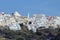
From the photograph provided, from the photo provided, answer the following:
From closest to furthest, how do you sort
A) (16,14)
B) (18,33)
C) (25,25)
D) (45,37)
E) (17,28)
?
(45,37) < (18,33) < (17,28) < (25,25) < (16,14)

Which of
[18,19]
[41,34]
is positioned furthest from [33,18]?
[41,34]

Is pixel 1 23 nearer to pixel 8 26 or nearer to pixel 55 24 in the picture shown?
pixel 8 26

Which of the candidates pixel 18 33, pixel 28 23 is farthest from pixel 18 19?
pixel 18 33

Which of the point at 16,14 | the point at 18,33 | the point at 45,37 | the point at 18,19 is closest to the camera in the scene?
the point at 45,37

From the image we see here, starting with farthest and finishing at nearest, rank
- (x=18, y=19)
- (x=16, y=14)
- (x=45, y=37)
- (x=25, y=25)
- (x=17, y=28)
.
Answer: (x=16, y=14) → (x=18, y=19) → (x=25, y=25) → (x=17, y=28) → (x=45, y=37)

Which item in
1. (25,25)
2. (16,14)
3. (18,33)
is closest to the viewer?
(18,33)

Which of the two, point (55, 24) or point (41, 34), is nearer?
point (41, 34)

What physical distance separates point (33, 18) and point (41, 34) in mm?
28032

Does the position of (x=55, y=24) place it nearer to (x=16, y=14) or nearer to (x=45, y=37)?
(x=16, y=14)

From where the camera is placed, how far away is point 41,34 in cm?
7906

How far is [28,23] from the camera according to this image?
98.9 m

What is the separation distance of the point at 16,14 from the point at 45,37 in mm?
38214

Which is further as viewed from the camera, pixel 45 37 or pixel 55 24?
pixel 55 24

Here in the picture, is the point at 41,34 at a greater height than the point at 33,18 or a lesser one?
lesser
